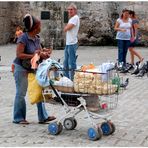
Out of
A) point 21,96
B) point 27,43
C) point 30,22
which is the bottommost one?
point 21,96

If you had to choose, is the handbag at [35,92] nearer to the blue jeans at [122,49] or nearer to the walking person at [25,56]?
the walking person at [25,56]

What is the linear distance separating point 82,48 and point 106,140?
14203mm

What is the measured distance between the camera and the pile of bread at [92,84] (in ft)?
21.5

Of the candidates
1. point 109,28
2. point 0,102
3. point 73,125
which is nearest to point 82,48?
point 109,28

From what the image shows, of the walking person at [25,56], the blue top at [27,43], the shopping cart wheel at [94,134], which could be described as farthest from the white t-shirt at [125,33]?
the shopping cart wheel at [94,134]

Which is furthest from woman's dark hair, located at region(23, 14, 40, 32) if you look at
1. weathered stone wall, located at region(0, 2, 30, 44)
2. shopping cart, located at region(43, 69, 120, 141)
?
weathered stone wall, located at region(0, 2, 30, 44)

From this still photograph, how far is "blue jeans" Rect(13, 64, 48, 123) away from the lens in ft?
24.5

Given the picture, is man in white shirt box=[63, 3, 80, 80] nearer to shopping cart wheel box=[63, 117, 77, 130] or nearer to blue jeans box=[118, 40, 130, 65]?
blue jeans box=[118, 40, 130, 65]

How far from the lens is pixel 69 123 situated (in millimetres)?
7051

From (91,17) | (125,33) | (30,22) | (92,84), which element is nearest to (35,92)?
(92,84)

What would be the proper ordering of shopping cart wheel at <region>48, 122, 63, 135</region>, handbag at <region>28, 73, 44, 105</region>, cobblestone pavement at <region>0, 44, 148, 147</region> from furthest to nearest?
handbag at <region>28, 73, 44, 105</region>
shopping cart wheel at <region>48, 122, 63, 135</region>
cobblestone pavement at <region>0, 44, 148, 147</region>

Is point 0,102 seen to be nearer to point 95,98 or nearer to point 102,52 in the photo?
point 95,98

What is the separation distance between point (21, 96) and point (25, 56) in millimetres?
601

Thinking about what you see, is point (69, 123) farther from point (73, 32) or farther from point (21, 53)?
point (73, 32)
